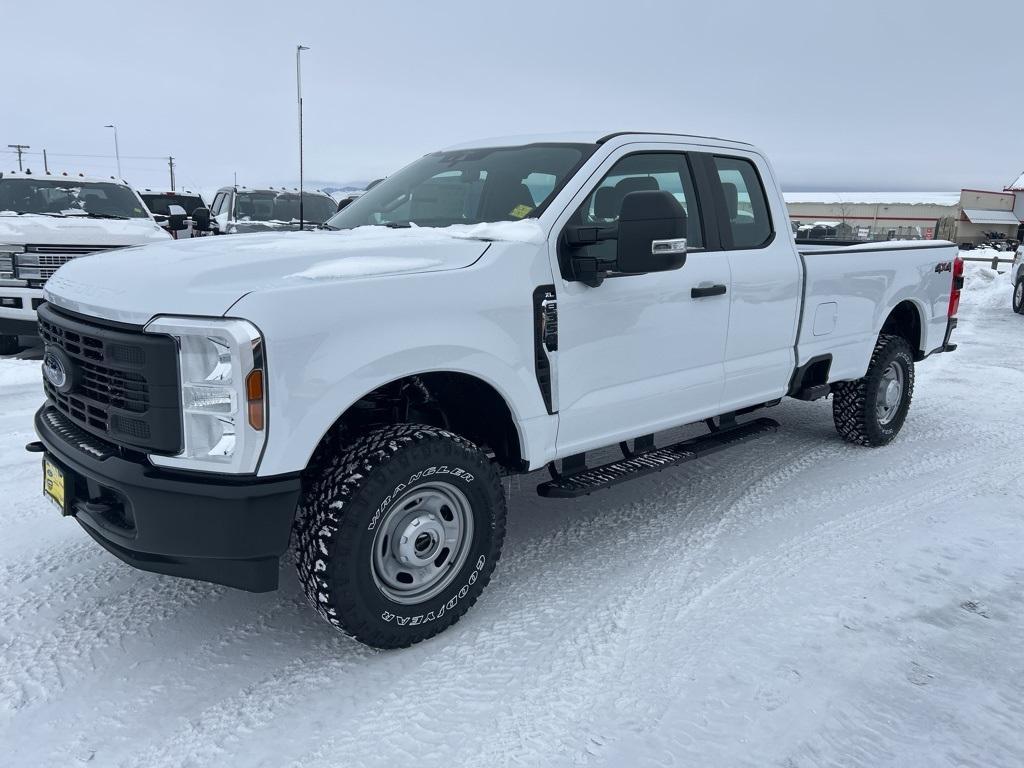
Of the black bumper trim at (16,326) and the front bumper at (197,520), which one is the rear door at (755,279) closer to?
the front bumper at (197,520)

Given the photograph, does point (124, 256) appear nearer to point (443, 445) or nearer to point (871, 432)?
point (443, 445)

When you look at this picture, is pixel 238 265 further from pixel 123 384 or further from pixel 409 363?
pixel 409 363

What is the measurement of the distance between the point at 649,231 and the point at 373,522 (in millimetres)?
1526

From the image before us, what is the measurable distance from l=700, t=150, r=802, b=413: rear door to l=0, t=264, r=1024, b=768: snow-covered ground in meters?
0.73

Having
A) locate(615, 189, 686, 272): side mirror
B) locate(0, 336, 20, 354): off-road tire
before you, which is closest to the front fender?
locate(615, 189, 686, 272): side mirror

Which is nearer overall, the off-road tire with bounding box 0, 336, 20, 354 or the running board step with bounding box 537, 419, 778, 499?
the running board step with bounding box 537, 419, 778, 499

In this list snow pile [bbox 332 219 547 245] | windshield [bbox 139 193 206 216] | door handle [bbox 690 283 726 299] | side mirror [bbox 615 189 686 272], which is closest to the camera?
side mirror [bbox 615 189 686 272]

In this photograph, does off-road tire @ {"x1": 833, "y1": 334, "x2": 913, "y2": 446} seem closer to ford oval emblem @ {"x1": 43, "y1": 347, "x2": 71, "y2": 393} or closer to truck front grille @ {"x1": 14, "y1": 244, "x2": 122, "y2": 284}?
ford oval emblem @ {"x1": 43, "y1": 347, "x2": 71, "y2": 393}

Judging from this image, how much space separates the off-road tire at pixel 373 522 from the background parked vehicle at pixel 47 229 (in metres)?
6.42

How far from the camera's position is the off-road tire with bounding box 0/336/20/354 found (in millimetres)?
8578

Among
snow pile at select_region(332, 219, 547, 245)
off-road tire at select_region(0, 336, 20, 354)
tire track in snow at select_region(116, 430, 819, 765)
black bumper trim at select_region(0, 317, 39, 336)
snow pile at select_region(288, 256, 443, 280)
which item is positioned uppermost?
snow pile at select_region(332, 219, 547, 245)

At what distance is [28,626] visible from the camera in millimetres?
3195

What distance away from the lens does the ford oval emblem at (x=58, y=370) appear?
2984 mm

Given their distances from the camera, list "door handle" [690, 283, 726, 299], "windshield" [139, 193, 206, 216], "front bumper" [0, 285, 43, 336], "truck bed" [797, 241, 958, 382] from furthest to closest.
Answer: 1. "windshield" [139, 193, 206, 216]
2. "front bumper" [0, 285, 43, 336]
3. "truck bed" [797, 241, 958, 382]
4. "door handle" [690, 283, 726, 299]
